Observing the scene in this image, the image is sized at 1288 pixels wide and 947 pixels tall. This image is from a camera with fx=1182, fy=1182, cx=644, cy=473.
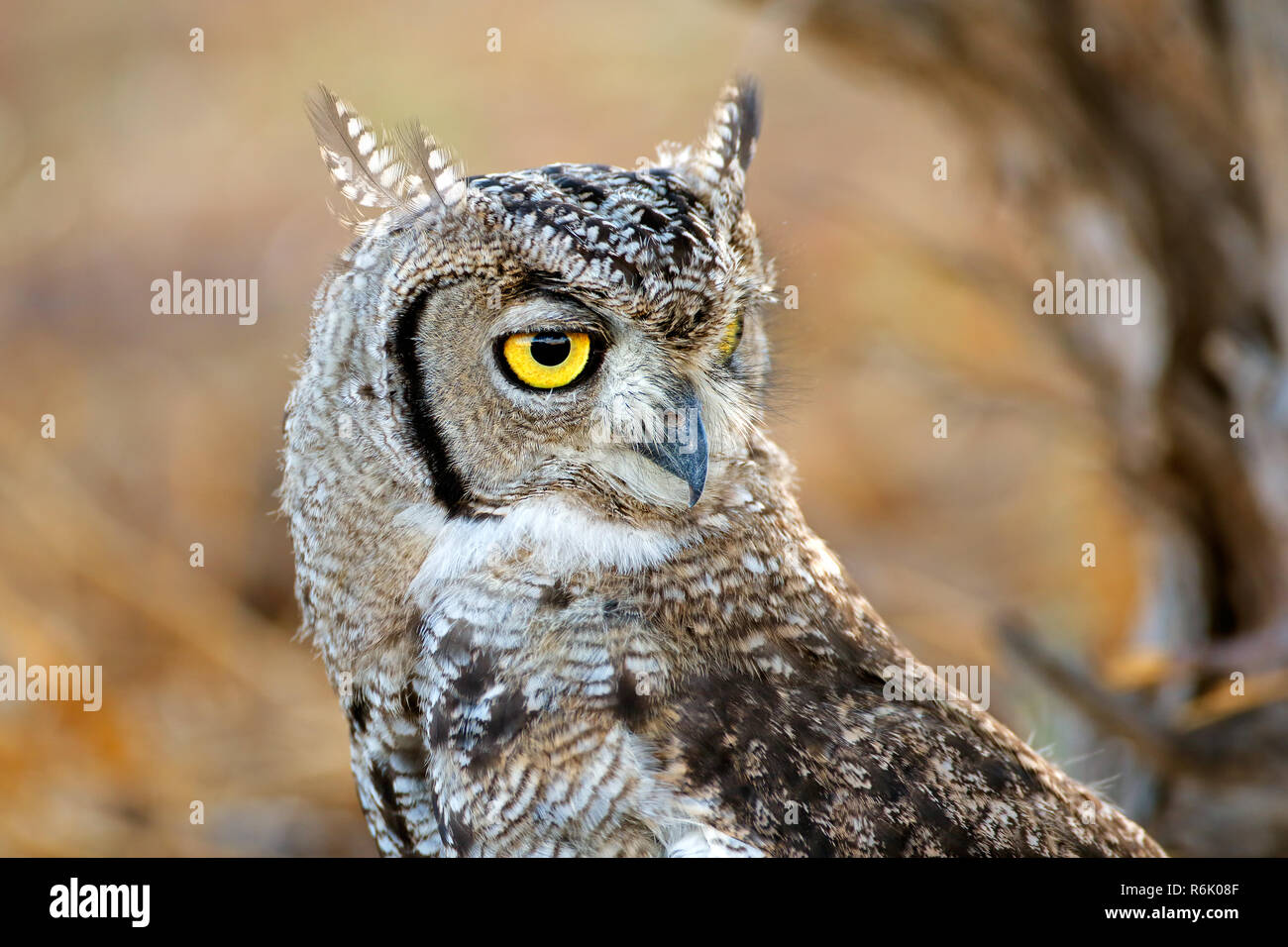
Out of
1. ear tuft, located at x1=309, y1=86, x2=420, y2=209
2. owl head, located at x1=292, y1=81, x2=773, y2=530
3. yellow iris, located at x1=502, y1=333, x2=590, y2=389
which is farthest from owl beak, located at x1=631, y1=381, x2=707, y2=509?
ear tuft, located at x1=309, y1=86, x2=420, y2=209

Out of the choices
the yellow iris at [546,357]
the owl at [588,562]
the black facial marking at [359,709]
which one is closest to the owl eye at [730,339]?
the owl at [588,562]

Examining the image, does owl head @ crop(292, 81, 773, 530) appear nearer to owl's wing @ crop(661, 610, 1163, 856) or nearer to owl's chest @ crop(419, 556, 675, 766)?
owl's chest @ crop(419, 556, 675, 766)

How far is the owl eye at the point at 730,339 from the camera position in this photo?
211cm

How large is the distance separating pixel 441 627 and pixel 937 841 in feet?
2.90

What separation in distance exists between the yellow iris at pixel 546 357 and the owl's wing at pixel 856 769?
54cm

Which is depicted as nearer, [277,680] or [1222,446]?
[1222,446]

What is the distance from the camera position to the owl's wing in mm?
1840

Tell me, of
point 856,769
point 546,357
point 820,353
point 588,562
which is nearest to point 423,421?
point 546,357

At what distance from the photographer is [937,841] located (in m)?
1.89

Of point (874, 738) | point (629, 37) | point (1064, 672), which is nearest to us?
point (874, 738)

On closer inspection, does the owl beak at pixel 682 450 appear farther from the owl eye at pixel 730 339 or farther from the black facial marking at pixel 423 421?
the black facial marking at pixel 423 421

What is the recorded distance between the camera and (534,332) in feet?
6.18
